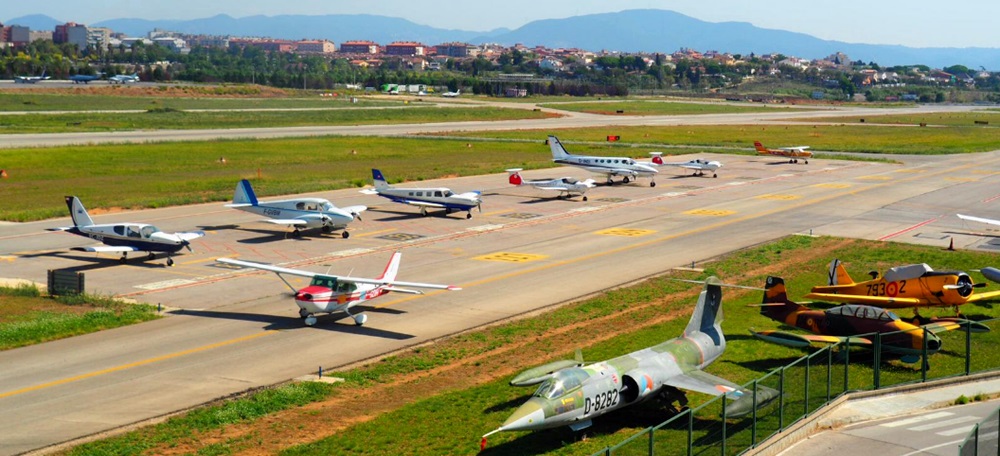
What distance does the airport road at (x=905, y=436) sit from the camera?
2414cm

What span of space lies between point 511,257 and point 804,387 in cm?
2790

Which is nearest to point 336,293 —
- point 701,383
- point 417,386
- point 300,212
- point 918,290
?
point 417,386

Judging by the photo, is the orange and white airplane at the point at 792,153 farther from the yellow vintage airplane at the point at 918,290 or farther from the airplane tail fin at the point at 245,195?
the yellow vintage airplane at the point at 918,290

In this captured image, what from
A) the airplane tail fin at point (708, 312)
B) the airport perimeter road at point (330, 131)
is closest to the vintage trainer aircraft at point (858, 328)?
the airplane tail fin at point (708, 312)

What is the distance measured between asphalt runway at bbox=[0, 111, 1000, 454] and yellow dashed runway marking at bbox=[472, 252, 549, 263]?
238mm

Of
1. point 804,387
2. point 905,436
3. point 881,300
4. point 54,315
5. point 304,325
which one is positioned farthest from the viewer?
point 54,315

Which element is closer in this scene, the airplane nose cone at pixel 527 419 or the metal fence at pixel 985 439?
the metal fence at pixel 985 439

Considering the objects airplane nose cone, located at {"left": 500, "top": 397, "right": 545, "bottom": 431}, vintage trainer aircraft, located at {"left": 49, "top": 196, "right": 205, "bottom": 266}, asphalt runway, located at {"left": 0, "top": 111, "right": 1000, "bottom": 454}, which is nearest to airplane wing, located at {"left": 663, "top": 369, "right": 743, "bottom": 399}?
airplane nose cone, located at {"left": 500, "top": 397, "right": 545, "bottom": 431}

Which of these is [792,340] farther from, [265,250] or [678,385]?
[265,250]

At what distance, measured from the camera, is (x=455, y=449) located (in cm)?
2461

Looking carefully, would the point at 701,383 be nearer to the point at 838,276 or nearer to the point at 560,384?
the point at 560,384

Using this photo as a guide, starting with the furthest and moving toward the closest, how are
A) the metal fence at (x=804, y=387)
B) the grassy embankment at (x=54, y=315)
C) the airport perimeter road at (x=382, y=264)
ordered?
the grassy embankment at (x=54, y=315) → the airport perimeter road at (x=382, y=264) → the metal fence at (x=804, y=387)

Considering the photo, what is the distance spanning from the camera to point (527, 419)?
22844mm

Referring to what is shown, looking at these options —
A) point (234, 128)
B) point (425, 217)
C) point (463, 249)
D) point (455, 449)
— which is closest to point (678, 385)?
point (455, 449)
